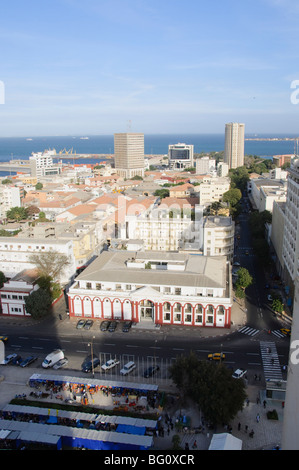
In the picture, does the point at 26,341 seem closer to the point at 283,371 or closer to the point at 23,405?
the point at 23,405

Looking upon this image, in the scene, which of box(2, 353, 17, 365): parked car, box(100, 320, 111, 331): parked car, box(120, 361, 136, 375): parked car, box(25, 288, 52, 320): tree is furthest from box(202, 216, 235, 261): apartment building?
box(2, 353, 17, 365): parked car

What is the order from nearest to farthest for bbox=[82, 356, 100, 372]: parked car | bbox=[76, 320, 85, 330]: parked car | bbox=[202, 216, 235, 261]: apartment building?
bbox=[82, 356, 100, 372]: parked car < bbox=[76, 320, 85, 330]: parked car < bbox=[202, 216, 235, 261]: apartment building

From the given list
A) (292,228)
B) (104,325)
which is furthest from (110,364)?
(292,228)

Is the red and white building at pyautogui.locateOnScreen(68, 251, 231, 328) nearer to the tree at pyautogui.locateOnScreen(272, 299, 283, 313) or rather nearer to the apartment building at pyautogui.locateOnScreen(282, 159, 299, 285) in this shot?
the tree at pyautogui.locateOnScreen(272, 299, 283, 313)

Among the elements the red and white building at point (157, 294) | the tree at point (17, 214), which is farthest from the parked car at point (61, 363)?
the tree at point (17, 214)

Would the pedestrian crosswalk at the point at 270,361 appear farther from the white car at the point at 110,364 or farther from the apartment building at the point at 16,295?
the apartment building at the point at 16,295

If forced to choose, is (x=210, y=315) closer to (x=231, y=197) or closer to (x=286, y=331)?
(x=286, y=331)

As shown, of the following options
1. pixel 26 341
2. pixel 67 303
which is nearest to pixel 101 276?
pixel 67 303
